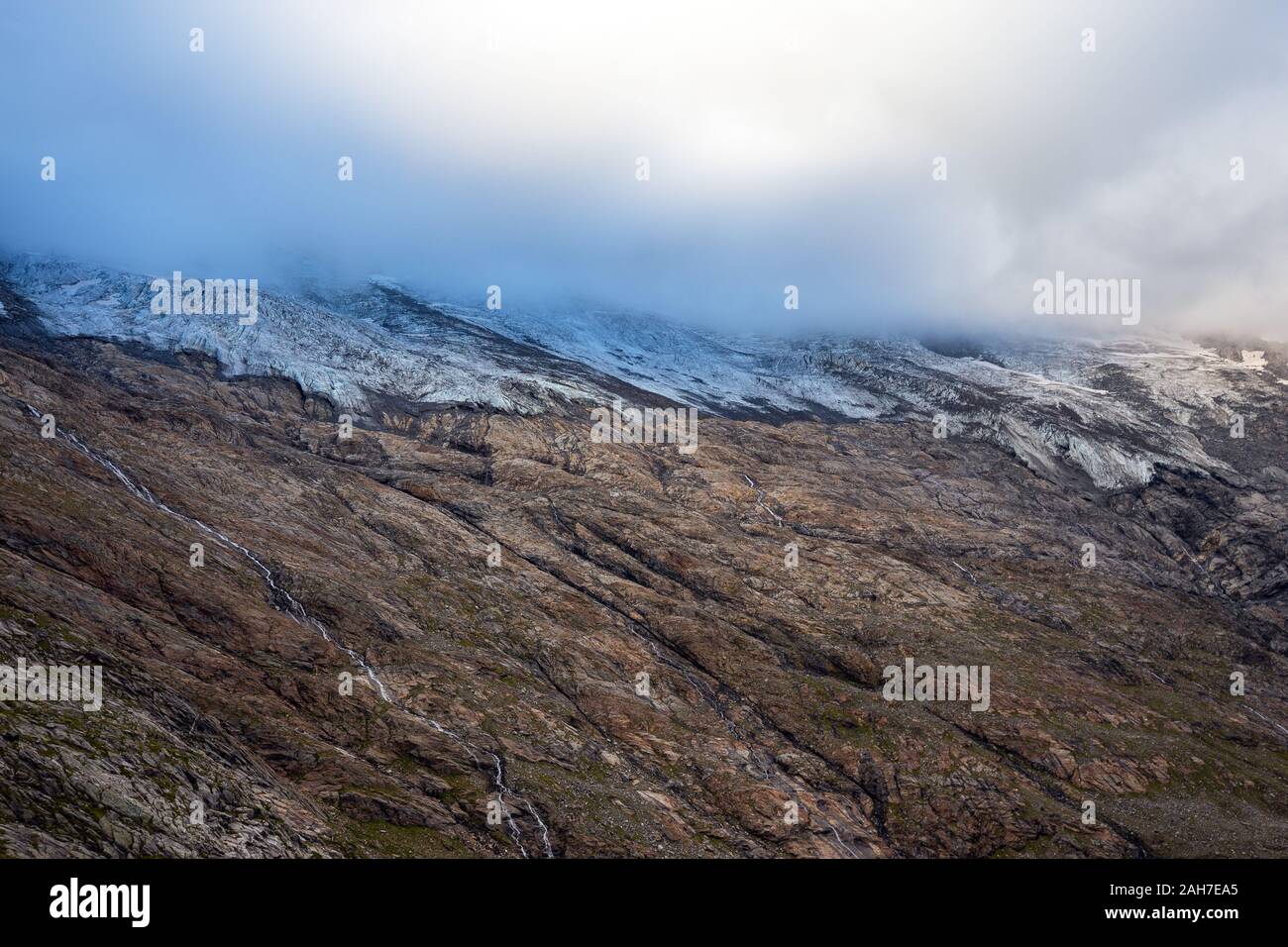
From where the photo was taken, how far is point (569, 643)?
9962 cm

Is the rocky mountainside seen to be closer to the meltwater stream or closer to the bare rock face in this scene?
the bare rock face

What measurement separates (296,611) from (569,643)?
29.6m

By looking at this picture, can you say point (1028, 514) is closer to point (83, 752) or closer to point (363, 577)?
Result: point (363, 577)

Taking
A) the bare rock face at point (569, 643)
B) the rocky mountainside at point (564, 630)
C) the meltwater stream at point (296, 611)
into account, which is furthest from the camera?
the meltwater stream at point (296, 611)

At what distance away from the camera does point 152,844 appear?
4456 centimetres

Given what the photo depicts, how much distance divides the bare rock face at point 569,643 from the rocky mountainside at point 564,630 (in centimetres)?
45

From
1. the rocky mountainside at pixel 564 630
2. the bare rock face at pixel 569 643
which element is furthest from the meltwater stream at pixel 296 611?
the rocky mountainside at pixel 564 630

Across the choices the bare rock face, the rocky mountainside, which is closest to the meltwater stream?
the bare rock face

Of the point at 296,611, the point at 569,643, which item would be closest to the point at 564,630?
the point at 569,643

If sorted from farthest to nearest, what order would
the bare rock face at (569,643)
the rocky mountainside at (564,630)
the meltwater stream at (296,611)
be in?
the meltwater stream at (296,611) → the rocky mountainside at (564,630) → the bare rock face at (569,643)

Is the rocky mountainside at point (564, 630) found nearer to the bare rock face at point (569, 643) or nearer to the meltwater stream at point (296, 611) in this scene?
the bare rock face at point (569, 643)

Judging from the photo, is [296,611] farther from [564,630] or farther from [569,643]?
[564,630]

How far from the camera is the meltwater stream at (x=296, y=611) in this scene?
67.5 meters
